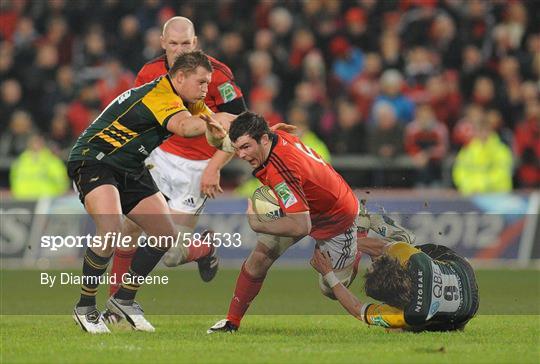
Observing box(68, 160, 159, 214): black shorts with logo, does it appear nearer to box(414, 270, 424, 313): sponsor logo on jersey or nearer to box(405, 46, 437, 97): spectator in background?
box(414, 270, 424, 313): sponsor logo on jersey

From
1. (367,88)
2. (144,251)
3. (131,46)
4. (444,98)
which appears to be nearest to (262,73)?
(367,88)

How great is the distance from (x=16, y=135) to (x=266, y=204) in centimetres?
1065

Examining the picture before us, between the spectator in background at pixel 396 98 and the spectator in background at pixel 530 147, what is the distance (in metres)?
1.69

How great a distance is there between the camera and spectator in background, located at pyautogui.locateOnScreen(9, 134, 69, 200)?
19.3m

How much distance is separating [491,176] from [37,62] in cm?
788

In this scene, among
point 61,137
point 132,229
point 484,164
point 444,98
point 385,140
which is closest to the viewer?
point 132,229

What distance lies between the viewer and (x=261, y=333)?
10.0 meters

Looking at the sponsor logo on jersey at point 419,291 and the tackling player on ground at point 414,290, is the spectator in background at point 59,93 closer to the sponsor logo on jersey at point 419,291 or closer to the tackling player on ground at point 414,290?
the tackling player on ground at point 414,290

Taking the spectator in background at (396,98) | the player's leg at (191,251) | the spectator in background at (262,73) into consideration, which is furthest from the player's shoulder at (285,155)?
the spectator in background at (262,73)

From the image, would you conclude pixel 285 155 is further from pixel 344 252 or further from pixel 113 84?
pixel 113 84

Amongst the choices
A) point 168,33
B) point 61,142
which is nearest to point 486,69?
point 61,142

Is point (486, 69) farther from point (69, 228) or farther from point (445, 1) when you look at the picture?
point (69, 228)

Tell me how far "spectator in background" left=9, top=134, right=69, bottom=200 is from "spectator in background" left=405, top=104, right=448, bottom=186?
17.7 feet

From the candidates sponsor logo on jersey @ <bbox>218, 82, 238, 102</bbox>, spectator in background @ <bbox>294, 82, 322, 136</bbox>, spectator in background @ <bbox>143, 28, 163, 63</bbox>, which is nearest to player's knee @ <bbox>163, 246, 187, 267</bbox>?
sponsor logo on jersey @ <bbox>218, 82, 238, 102</bbox>
